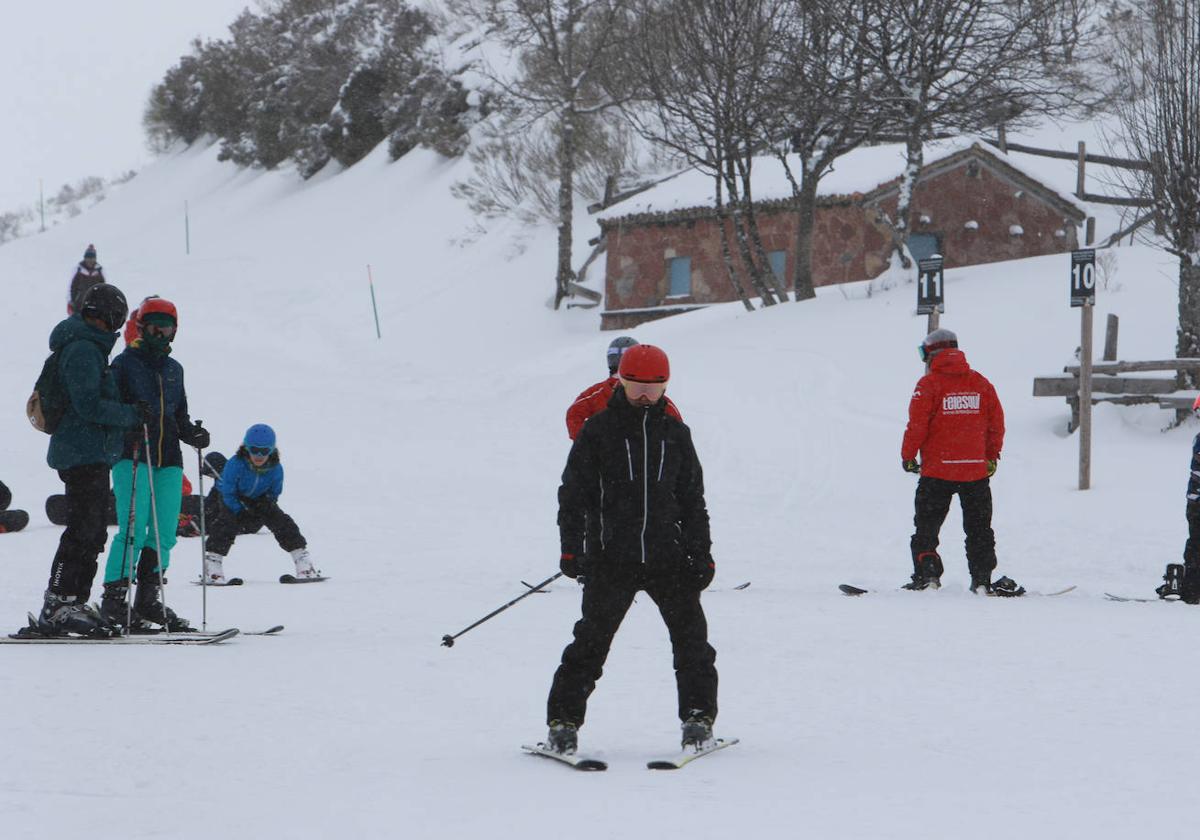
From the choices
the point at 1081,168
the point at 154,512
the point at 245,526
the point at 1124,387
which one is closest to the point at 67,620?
the point at 154,512

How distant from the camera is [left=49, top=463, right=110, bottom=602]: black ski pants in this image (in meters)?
6.78

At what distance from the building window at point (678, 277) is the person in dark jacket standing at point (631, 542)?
29.3 meters

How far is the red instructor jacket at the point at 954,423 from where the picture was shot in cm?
946

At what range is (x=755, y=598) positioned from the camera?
909 cm

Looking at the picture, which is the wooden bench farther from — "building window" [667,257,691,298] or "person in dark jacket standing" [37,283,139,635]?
"building window" [667,257,691,298]

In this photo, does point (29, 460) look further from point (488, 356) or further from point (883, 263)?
point (883, 263)

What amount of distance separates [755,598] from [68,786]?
5513 mm

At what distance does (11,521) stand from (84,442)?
252 inches

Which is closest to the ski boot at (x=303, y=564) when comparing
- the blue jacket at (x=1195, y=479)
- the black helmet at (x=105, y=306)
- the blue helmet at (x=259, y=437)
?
the blue helmet at (x=259, y=437)

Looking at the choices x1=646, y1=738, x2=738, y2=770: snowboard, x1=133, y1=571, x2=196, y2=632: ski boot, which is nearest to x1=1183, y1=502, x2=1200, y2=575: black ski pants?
x1=646, y1=738, x2=738, y2=770: snowboard

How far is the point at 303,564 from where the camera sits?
1023 centimetres

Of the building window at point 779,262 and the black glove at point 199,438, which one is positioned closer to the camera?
the black glove at point 199,438

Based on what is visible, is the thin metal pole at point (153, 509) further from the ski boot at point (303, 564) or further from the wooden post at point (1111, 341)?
the wooden post at point (1111, 341)

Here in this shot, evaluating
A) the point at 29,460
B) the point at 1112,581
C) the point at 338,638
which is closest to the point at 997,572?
the point at 1112,581
